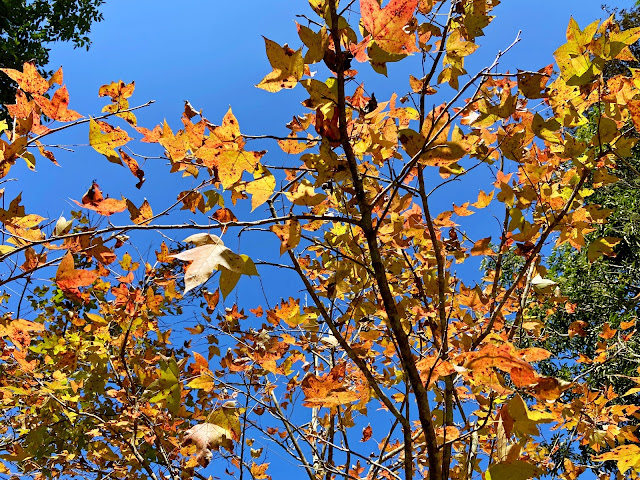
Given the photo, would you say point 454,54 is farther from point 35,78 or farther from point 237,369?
point 237,369

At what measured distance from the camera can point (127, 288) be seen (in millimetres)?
2377

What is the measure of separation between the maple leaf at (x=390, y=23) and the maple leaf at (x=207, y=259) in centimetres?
50

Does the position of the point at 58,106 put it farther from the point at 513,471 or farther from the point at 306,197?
the point at 513,471

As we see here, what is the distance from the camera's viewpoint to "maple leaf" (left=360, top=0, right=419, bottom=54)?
758 millimetres

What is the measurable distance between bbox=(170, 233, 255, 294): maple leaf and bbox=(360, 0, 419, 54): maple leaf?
1.63 feet

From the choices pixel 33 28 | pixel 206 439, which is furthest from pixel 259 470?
pixel 33 28

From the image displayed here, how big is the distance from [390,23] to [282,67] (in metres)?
0.23

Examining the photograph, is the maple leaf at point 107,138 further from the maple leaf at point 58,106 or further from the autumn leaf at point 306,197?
the autumn leaf at point 306,197

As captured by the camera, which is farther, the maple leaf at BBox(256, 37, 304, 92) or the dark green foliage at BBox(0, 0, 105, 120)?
the dark green foliage at BBox(0, 0, 105, 120)

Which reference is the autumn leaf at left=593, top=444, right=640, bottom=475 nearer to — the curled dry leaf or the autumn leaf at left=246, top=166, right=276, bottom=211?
the curled dry leaf

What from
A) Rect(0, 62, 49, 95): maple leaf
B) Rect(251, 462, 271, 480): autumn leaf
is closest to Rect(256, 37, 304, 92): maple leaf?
Rect(0, 62, 49, 95): maple leaf

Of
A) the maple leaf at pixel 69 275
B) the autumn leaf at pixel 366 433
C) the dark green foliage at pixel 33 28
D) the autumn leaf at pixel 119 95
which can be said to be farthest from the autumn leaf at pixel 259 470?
the dark green foliage at pixel 33 28

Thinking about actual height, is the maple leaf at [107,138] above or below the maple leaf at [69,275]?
above

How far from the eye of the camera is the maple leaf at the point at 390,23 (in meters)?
0.76
